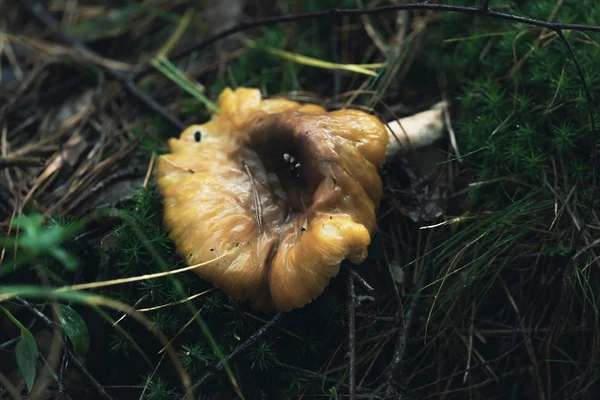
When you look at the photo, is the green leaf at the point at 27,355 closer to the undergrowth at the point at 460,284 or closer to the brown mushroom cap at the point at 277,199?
the undergrowth at the point at 460,284

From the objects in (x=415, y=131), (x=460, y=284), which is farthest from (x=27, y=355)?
(x=415, y=131)

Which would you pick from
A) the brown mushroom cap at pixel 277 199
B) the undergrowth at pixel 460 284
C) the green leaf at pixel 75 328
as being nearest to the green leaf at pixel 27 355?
the green leaf at pixel 75 328

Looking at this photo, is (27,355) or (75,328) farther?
(75,328)

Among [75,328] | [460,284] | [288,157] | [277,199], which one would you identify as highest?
[288,157]

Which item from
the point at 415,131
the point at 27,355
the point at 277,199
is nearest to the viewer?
the point at 27,355

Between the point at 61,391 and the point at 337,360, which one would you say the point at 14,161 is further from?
the point at 337,360

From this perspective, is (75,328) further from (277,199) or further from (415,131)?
(415,131)

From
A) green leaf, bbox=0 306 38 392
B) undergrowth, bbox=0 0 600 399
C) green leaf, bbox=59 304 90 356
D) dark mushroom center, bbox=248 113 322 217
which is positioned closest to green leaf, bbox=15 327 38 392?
green leaf, bbox=0 306 38 392
